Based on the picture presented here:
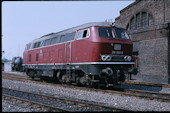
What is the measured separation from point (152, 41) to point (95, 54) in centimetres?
910

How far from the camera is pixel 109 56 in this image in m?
9.87

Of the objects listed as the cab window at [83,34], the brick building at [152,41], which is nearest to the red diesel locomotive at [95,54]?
the cab window at [83,34]

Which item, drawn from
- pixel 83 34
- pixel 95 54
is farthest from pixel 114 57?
pixel 83 34

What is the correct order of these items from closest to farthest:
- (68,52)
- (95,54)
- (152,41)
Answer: (95,54), (68,52), (152,41)

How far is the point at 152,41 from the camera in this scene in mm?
16812

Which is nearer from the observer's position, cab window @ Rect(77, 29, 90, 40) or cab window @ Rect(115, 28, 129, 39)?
cab window @ Rect(77, 29, 90, 40)

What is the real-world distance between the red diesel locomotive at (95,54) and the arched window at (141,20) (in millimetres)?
11084

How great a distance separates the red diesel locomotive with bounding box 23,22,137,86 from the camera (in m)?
9.86

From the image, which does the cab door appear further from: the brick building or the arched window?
the arched window

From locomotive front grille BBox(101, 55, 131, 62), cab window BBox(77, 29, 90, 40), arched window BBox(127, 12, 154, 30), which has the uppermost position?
arched window BBox(127, 12, 154, 30)

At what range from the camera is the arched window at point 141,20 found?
2089 cm

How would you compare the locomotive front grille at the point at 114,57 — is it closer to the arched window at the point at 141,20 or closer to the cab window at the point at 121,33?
the cab window at the point at 121,33

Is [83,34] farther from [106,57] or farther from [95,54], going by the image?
[106,57]

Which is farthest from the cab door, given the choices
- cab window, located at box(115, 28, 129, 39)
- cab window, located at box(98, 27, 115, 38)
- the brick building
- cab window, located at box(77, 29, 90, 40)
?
the brick building
